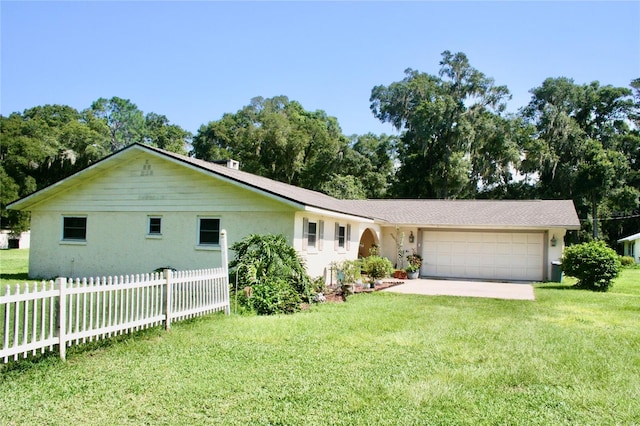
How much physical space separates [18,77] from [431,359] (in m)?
29.6

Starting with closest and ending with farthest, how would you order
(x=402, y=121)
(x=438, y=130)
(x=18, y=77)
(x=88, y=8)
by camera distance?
(x=88, y=8)
(x=18, y=77)
(x=438, y=130)
(x=402, y=121)

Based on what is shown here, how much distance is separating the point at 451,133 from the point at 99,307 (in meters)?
35.9

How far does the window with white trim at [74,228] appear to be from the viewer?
16.7 m

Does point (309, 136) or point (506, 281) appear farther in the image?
point (309, 136)

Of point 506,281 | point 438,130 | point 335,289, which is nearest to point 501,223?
point 506,281

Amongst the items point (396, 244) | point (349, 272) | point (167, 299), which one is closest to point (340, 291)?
point (349, 272)

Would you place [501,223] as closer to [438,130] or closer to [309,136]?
[438,130]

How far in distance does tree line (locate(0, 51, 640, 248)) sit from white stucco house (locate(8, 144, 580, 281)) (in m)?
17.7

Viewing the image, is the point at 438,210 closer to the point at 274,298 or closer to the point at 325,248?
the point at 325,248

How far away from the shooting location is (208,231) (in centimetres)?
1495

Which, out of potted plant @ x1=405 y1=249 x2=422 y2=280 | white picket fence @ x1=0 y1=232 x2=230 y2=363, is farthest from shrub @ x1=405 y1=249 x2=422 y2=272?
white picket fence @ x1=0 y1=232 x2=230 y2=363

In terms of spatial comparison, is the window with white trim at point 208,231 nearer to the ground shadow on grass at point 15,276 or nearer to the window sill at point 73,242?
the window sill at point 73,242

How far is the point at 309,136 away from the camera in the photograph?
1774 inches

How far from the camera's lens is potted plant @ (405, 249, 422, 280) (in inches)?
783
